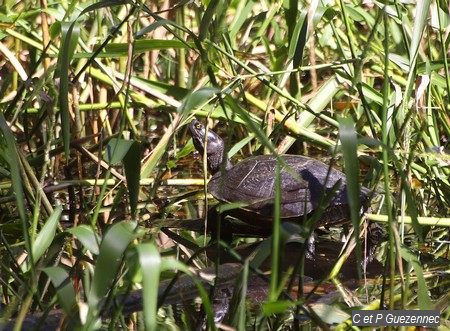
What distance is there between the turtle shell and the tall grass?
0.09 meters

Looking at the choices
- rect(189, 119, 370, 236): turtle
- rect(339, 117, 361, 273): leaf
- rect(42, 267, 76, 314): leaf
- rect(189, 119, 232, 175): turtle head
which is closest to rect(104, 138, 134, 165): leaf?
rect(42, 267, 76, 314): leaf

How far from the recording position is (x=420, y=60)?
293 cm

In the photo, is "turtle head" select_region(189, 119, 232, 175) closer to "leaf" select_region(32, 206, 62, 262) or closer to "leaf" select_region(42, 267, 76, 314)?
"leaf" select_region(32, 206, 62, 262)

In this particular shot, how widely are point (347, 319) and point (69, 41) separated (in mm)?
700

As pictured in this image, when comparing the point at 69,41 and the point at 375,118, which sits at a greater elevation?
the point at 69,41

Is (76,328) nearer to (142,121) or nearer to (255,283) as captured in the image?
(255,283)

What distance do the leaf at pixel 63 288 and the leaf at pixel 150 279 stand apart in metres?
0.14

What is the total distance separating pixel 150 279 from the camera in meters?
1.29

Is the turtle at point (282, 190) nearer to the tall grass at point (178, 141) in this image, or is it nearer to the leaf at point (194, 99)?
the tall grass at point (178, 141)

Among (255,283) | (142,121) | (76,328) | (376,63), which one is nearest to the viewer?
(76,328)

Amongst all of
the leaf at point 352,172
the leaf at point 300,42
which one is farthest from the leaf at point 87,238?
the leaf at point 300,42

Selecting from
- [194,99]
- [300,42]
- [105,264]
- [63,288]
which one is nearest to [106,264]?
[105,264]

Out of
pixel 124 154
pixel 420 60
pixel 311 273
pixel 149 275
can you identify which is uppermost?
pixel 420 60

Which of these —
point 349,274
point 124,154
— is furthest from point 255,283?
point 124,154
